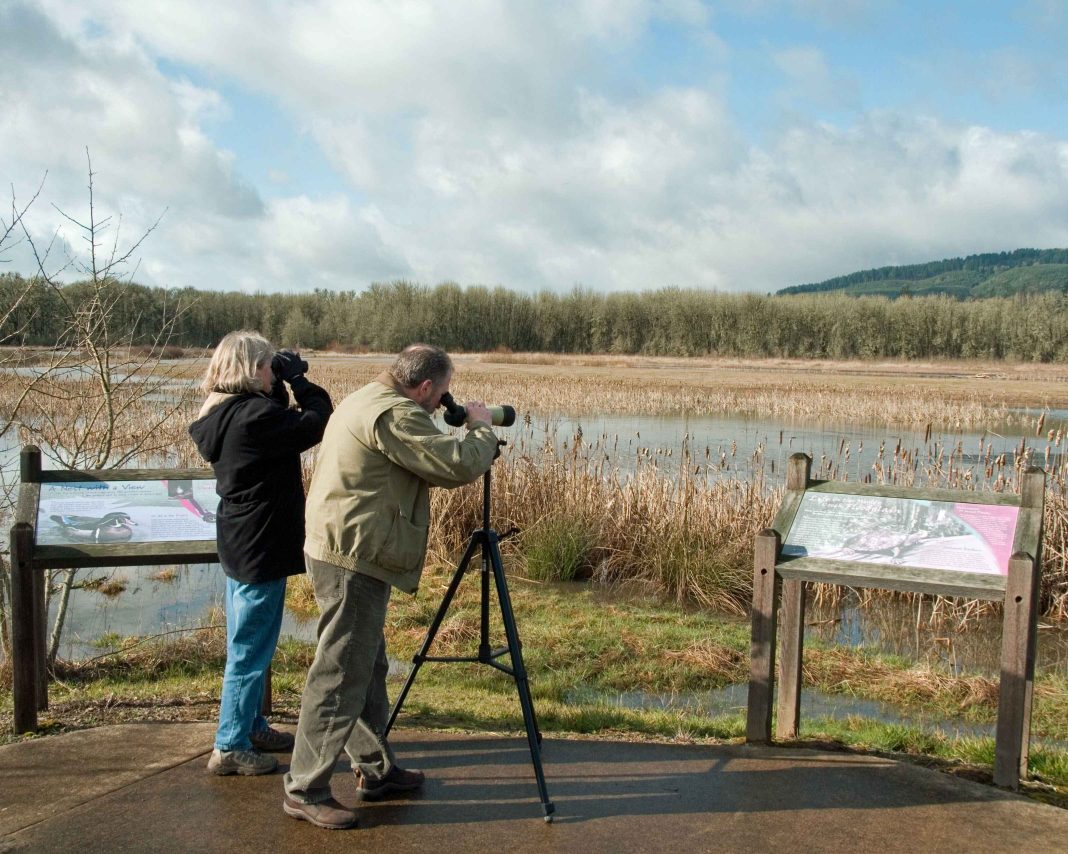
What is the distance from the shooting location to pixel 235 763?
14.6 ft

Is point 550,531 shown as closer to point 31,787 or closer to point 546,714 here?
point 546,714

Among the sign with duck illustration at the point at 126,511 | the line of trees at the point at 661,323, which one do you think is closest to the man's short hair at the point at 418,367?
the sign with duck illustration at the point at 126,511

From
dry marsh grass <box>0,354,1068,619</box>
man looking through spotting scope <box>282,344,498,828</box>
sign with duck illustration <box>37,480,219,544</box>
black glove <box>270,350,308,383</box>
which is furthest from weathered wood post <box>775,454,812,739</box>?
dry marsh grass <box>0,354,1068,619</box>

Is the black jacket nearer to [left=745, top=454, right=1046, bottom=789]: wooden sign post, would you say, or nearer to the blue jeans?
the blue jeans

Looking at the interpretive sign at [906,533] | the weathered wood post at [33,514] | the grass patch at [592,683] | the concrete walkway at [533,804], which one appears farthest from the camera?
the grass patch at [592,683]

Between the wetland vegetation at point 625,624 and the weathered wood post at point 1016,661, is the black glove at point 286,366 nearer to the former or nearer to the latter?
the wetland vegetation at point 625,624

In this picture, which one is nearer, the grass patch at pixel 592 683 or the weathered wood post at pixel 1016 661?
the weathered wood post at pixel 1016 661

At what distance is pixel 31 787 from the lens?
4.32 m

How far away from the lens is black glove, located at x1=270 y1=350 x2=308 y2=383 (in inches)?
175

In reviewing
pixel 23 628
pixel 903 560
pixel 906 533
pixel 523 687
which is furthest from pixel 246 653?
pixel 906 533

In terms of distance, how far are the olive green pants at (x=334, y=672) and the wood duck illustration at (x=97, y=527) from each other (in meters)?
1.81

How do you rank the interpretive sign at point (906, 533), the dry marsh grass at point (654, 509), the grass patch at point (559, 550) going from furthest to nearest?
the grass patch at point (559, 550) → the dry marsh grass at point (654, 509) → the interpretive sign at point (906, 533)

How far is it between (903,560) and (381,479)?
2654 millimetres

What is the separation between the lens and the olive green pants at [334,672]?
3902 millimetres
